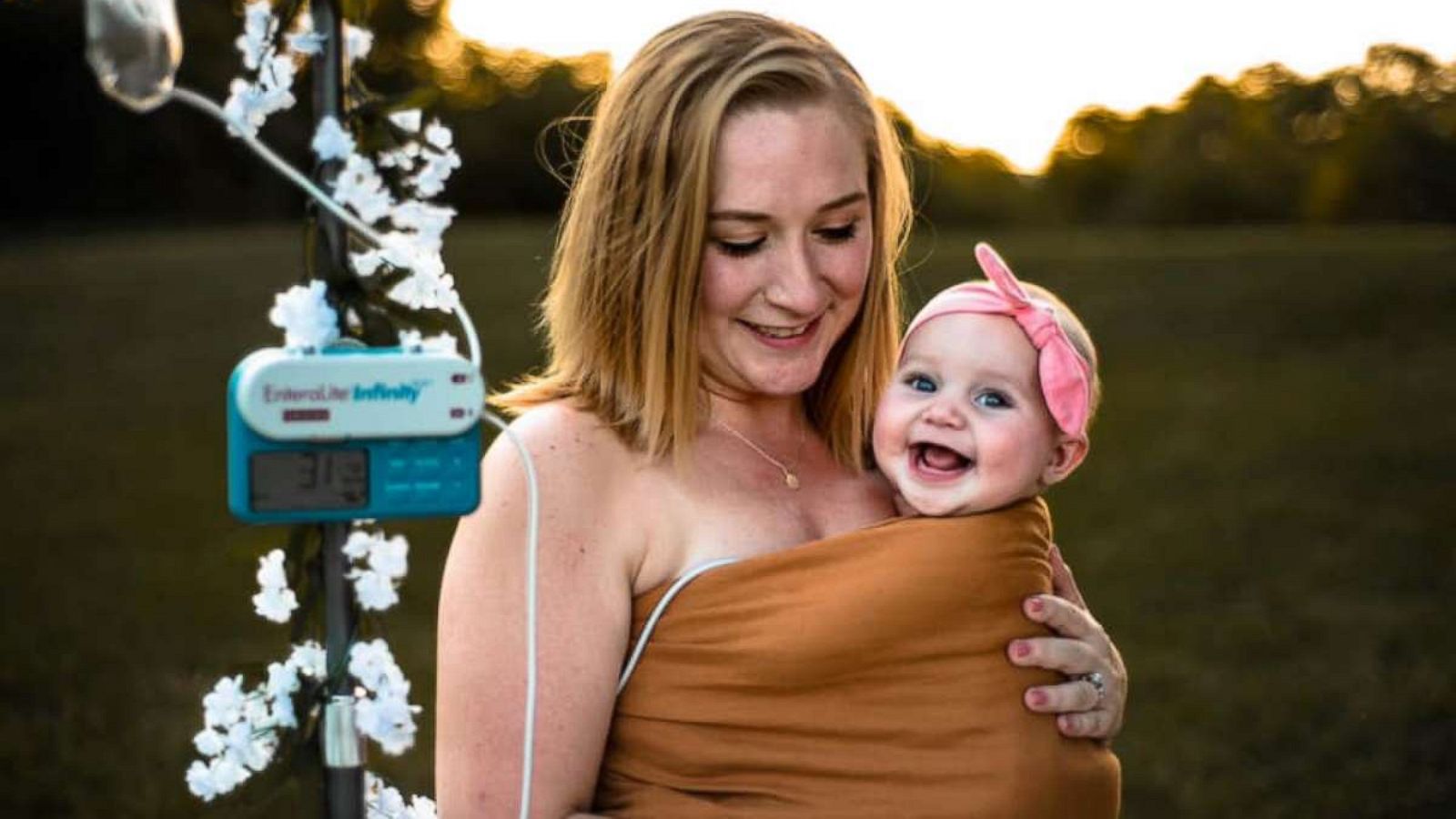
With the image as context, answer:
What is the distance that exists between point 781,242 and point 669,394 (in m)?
0.23

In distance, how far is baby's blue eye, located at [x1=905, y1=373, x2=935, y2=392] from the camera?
2.56 m

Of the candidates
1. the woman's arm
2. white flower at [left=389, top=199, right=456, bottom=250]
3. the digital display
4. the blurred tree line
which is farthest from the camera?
the blurred tree line

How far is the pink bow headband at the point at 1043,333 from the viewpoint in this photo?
2.53 metres

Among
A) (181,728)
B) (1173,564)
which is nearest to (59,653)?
(181,728)

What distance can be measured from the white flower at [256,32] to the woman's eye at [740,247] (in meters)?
0.73

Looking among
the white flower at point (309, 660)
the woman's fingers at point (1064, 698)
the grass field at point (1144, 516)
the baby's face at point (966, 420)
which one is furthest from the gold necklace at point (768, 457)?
the white flower at point (309, 660)

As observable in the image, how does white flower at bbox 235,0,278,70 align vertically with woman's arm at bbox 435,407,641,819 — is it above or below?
above

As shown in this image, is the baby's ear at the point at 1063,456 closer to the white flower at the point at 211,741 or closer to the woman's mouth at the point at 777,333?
the woman's mouth at the point at 777,333

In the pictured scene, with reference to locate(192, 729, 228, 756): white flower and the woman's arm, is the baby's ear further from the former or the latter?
locate(192, 729, 228, 756): white flower

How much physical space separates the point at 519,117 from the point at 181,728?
16396mm

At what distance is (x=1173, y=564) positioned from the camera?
9219 millimetres

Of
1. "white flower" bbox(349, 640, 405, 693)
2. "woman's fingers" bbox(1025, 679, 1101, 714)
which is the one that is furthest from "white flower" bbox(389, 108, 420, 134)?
"woman's fingers" bbox(1025, 679, 1101, 714)

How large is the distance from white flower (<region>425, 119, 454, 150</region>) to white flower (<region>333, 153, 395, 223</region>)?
0.09 metres

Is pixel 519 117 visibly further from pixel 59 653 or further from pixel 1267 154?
pixel 59 653
